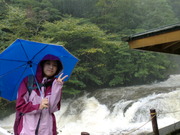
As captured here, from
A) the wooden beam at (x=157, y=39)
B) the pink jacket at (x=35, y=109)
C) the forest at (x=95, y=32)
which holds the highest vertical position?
the forest at (x=95, y=32)

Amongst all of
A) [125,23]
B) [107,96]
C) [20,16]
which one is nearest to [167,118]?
[107,96]

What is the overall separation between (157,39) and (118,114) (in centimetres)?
603

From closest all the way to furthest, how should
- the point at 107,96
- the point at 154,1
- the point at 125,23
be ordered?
the point at 107,96 → the point at 125,23 → the point at 154,1

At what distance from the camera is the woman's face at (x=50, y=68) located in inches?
67.9

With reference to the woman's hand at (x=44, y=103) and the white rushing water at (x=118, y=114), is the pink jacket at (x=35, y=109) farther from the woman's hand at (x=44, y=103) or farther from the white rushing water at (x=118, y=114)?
the white rushing water at (x=118, y=114)

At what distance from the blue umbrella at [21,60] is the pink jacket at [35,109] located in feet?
1.17

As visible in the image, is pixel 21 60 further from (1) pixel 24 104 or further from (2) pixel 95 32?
(2) pixel 95 32

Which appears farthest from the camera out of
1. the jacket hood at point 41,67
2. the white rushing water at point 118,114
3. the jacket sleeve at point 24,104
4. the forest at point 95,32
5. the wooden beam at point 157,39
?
the forest at point 95,32

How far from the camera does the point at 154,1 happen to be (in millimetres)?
19594

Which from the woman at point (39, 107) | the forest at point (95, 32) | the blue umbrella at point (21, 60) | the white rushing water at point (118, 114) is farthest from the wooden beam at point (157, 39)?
the forest at point (95, 32)

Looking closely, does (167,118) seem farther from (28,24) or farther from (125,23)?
(125,23)

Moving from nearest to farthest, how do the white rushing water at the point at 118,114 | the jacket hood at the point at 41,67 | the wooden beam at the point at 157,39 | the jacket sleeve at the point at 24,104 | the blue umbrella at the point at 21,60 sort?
the jacket sleeve at the point at 24,104
the jacket hood at the point at 41,67
the blue umbrella at the point at 21,60
the wooden beam at the point at 157,39
the white rushing water at the point at 118,114

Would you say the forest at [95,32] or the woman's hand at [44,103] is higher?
the forest at [95,32]

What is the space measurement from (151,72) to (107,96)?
20.1ft
